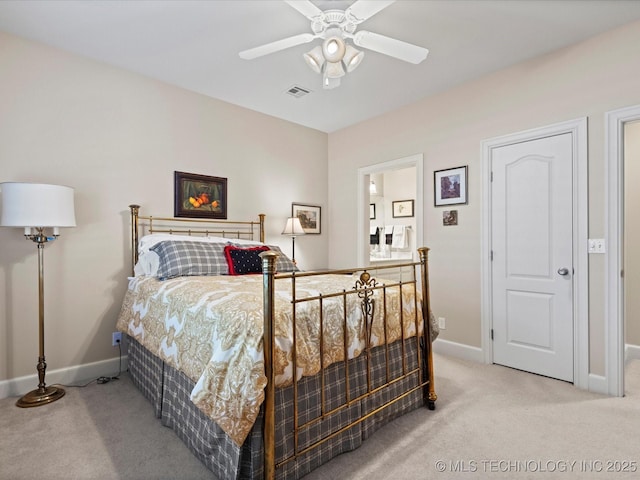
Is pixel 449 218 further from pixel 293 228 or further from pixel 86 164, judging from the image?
pixel 86 164

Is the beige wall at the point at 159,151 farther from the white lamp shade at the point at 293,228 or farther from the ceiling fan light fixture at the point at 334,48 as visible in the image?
the ceiling fan light fixture at the point at 334,48

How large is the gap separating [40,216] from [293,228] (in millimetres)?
2407

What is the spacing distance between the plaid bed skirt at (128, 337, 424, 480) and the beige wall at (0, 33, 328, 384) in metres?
0.96

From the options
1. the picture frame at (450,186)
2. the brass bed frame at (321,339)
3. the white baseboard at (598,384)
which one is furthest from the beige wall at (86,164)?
the white baseboard at (598,384)

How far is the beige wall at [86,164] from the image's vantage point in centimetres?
255

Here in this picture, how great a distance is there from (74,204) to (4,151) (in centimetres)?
55

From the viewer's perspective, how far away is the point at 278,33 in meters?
2.51

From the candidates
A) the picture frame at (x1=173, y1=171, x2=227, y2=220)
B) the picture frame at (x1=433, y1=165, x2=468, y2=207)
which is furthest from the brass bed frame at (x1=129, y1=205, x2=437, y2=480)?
the picture frame at (x1=433, y1=165, x2=468, y2=207)

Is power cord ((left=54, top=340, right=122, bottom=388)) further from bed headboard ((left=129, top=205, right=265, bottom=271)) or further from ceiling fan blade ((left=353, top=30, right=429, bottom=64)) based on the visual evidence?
ceiling fan blade ((left=353, top=30, right=429, bottom=64))

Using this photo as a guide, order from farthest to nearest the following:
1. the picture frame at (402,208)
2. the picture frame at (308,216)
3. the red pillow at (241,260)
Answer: the picture frame at (402,208)
the picture frame at (308,216)
the red pillow at (241,260)

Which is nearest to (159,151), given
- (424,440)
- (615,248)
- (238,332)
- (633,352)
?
(238,332)

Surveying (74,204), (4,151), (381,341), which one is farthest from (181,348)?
(4,151)

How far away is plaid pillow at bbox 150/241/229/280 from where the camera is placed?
2635 mm

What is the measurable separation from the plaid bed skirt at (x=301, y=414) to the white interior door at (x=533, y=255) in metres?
1.30
